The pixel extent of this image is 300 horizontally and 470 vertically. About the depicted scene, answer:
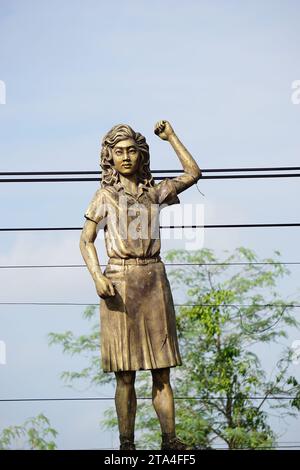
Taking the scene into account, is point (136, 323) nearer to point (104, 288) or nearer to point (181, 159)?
point (104, 288)

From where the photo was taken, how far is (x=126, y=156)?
9.09 meters

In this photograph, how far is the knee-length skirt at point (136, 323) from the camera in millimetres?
8898

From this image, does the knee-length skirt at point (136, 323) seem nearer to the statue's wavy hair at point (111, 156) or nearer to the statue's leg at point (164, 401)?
the statue's leg at point (164, 401)

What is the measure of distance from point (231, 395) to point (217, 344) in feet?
1.84

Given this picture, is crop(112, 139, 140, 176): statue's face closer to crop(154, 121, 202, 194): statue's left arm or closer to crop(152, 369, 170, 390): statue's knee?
crop(154, 121, 202, 194): statue's left arm

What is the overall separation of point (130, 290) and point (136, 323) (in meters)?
0.20

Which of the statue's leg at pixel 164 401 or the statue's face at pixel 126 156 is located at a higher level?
the statue's face at pixel 126 156

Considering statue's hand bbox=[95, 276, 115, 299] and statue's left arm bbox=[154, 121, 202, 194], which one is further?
statue's left arm bbox=[154, 121, 202, 194]

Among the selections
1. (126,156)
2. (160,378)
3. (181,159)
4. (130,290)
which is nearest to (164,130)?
(181,159)

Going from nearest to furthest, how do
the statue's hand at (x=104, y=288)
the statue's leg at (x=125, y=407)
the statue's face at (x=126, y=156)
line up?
the statue's hand at (x=104, y=288) → the statue's leg at (x=125, y=407) → the statue's face at (x=126, y=156)

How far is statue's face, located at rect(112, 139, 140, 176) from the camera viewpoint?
9070 mm

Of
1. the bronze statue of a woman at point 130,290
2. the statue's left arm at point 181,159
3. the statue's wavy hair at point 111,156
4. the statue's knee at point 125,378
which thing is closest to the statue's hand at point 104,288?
the bronze statue of a woman at point 130,290

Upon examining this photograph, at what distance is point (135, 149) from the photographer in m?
9.10

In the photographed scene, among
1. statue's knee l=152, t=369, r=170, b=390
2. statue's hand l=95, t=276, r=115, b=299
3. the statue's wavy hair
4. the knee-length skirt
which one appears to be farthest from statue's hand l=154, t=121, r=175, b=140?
statue's knee l=152, t=369, r=170, b=390
